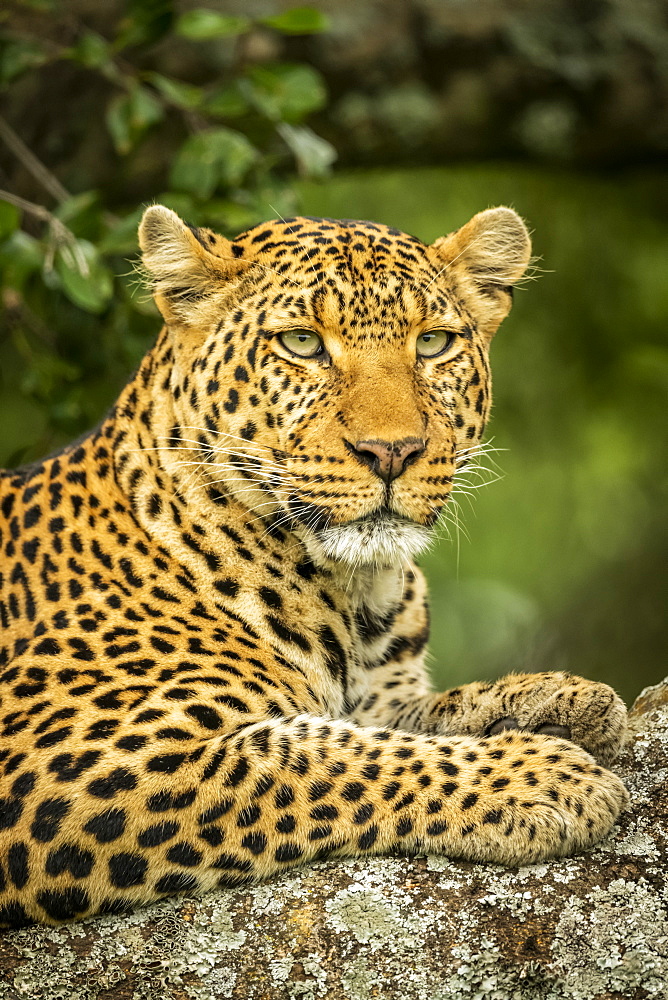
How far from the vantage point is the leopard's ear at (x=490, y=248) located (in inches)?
251

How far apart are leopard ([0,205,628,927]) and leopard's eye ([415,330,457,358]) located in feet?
0.04

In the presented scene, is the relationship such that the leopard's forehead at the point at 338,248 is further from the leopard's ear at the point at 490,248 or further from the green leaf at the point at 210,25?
the green leaf at the point at 210,25

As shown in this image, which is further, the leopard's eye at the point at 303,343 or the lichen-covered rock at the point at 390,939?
the leopard's eye at the point at 303,343

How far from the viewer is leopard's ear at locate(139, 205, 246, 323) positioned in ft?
19.4

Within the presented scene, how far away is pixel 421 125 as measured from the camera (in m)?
11.4

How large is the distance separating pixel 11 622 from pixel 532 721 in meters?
2.49

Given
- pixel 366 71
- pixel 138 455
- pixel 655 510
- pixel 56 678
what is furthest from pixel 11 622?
pixel 655 510

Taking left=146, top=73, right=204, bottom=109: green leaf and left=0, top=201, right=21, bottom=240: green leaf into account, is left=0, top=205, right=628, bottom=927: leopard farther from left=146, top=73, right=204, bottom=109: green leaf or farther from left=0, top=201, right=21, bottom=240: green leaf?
left=146, top=73, right=204, bottom=109: green leaf

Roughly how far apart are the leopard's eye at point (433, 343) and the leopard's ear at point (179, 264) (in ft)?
3.16

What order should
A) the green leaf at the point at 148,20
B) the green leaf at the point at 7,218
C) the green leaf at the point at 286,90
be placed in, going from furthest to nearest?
1. the green leaf at the point at 286,90
2. the green leaf at the point at 148,20
3. the green leaf at the point at 7,218

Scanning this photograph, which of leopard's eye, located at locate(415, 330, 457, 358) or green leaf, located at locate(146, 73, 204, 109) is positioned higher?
green leaf, located at locate(146, 73, 204, 109)

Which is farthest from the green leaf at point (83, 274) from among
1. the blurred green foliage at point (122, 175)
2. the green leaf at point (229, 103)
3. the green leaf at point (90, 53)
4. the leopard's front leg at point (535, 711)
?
the leopard's front leg at point (535, 711)

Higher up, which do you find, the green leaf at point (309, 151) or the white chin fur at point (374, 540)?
the green leaf at point (309, 151)

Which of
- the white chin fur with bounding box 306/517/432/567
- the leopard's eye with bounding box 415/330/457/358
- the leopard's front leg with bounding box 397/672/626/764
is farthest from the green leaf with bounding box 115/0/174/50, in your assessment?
the leopard's front leg with bounding box 397/672/626/764
